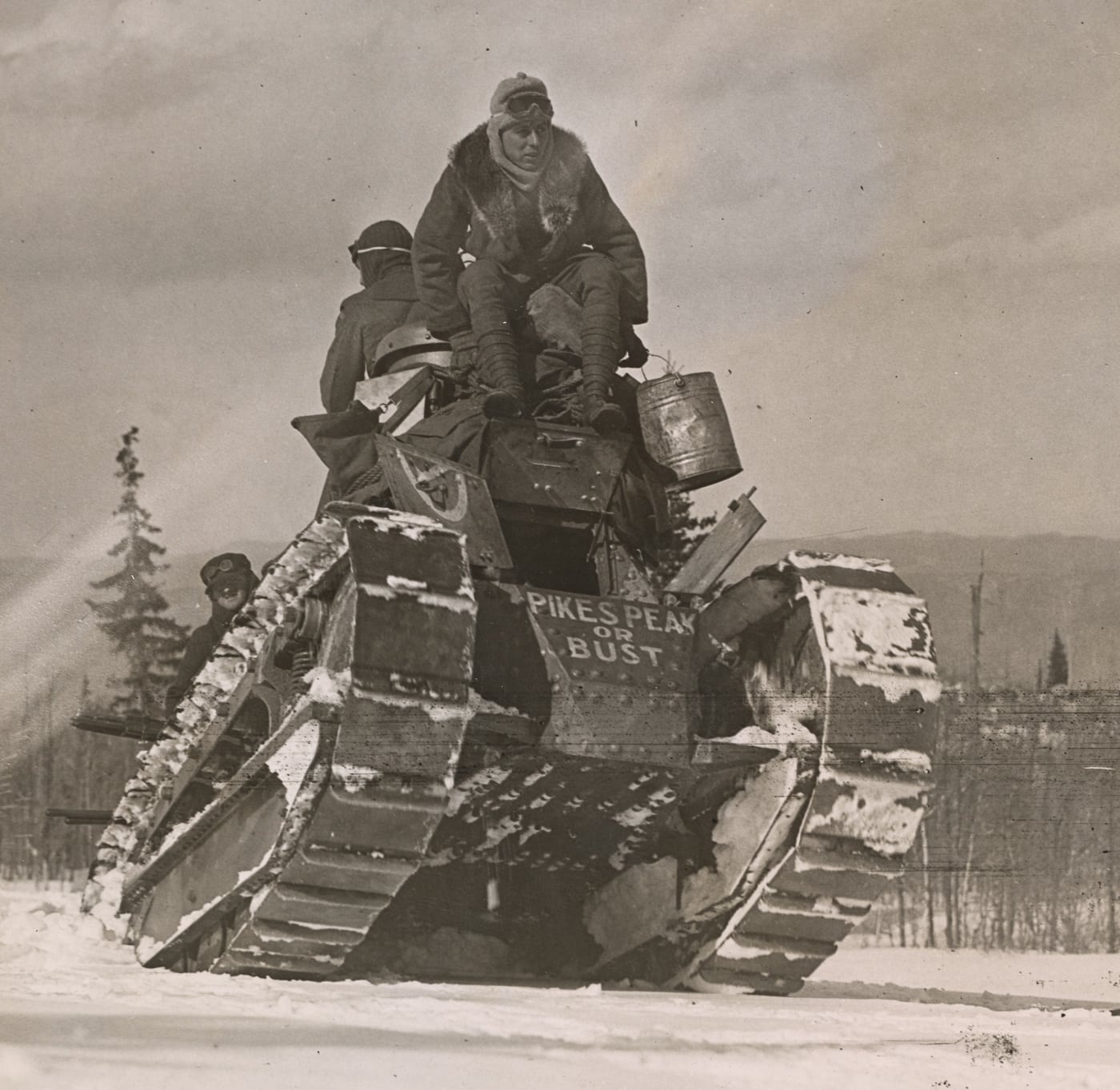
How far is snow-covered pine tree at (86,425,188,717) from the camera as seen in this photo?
30.7 ft

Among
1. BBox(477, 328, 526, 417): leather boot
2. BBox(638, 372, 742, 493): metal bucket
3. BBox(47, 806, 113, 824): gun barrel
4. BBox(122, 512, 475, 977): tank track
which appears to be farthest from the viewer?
BBox(47, 806, 113, 824): gun barrel

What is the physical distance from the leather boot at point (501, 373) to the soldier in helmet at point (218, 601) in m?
2.03

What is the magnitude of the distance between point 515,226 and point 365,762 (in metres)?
2.95

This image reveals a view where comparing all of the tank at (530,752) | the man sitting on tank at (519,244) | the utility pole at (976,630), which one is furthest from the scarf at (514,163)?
the utility pole at (976,630)

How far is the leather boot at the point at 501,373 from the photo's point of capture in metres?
8.05

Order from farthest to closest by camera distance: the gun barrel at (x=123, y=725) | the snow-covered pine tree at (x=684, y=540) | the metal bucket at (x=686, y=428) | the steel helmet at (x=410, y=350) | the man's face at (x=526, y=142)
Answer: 1. the snow-covered pine tree at (x=684, y=540)
2. the gun barrel at (x=123, y=725)
3. the steel helmet at (x=410, y=350)
4. the man's face at (x=526, y=142)
5. the metal bucket at (x=686, y=428)

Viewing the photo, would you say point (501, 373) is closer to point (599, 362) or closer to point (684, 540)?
point (599, 362)

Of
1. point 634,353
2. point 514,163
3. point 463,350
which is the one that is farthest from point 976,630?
point 514,163

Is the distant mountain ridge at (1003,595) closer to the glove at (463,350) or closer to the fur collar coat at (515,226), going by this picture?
the glove at (463,350)

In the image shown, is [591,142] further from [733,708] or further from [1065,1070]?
[1065,1070]

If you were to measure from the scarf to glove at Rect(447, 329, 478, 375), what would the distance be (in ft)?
2.15

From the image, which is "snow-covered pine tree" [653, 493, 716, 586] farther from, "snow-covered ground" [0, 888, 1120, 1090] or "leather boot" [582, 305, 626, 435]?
"snow-covered ground" [0, 888, 1120, 1090]

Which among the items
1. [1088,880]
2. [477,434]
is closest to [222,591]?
[477,434]

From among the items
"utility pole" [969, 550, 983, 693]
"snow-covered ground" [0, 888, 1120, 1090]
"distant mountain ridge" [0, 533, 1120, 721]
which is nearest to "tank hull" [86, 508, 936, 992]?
"snow-covered ground" [0, 888, 1120, 1090]
